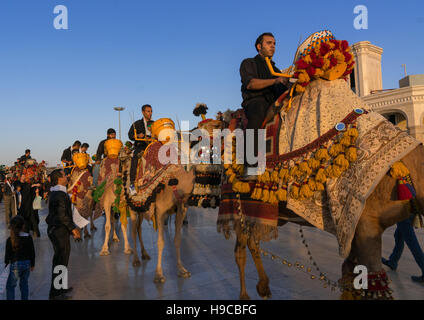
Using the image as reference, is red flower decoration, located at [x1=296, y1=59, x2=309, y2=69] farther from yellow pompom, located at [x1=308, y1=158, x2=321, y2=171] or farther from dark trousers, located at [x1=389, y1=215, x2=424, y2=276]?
dark trousers, located at [x1=389, y1=215, x2=424, y2=276]

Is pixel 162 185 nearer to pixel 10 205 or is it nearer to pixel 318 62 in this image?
pixel 318 62

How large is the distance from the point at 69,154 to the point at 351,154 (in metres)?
11.9

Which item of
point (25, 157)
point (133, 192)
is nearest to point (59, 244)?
point (133, 192)

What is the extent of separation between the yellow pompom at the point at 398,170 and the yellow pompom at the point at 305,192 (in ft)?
2.28

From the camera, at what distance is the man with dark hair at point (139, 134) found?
247 inches

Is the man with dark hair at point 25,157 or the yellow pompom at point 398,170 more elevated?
the man with dark hair at point 25,157

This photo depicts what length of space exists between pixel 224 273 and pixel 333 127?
3672 mm

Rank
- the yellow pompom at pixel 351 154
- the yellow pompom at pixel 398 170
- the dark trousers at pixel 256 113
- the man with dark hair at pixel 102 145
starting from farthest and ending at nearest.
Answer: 1. the man with dark hair at pixel 102 145
2. the dark trousers at pixel 256 113
3. the yellow pompom at pixel 351 154
4. the yellow pompom at pixel 398 170

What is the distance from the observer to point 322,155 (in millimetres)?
2781

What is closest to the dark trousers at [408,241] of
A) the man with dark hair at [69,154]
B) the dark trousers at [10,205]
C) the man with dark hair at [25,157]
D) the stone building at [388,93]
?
the man with dark hair at [69,154]

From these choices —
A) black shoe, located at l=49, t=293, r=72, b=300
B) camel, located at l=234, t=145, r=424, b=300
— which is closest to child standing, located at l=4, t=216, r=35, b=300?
black shoe, located at l=49, t=293, r=72, b=300

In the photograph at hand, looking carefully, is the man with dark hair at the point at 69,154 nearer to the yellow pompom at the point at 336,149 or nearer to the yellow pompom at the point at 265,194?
the yellow pompom at the point at 265,194
